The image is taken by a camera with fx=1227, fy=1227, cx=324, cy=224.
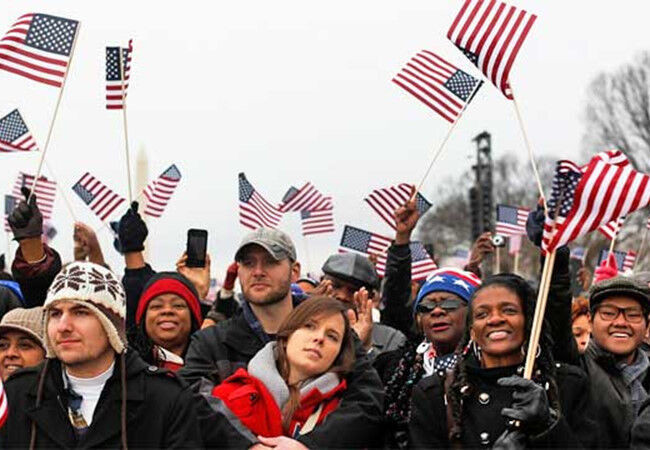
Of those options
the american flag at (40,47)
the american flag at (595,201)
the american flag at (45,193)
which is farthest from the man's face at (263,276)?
the american flag at (45,193)

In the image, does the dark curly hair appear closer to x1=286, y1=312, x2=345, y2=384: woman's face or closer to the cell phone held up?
x1=286, y1=312, x2=345, y2=384: woman's face

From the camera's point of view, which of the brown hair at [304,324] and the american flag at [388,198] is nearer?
the brown hair at [304,324]

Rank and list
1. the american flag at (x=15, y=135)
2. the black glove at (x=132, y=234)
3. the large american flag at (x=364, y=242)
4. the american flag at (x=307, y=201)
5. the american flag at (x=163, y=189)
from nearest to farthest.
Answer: the black glove at (x=132, y=234) → the american flag at (x=15, y=135) → the large american flag at (x=364, y=242) → the american flag at (x=163, y=189) → the american flag at (x=307, y=201)

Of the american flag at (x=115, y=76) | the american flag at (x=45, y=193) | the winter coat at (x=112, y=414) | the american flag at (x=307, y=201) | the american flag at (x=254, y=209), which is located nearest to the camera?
the winter coat at (x=112, y=414)

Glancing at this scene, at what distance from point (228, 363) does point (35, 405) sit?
1.18 m

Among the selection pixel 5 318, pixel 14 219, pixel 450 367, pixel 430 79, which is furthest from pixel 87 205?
pixel 450 367

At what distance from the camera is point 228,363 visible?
5.66 m

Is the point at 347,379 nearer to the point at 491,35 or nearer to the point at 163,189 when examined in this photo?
the point at 491,35

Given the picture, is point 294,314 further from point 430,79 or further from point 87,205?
point 87,205

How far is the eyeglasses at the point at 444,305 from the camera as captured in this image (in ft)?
20.3

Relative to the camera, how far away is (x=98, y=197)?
11641mm

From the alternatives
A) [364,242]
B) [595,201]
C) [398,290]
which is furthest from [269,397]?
[364,242]

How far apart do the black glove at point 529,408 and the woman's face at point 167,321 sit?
2.09 metres

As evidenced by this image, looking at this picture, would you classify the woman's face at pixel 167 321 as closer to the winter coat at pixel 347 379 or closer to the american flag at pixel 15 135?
the winter coat at pixel 347 379
